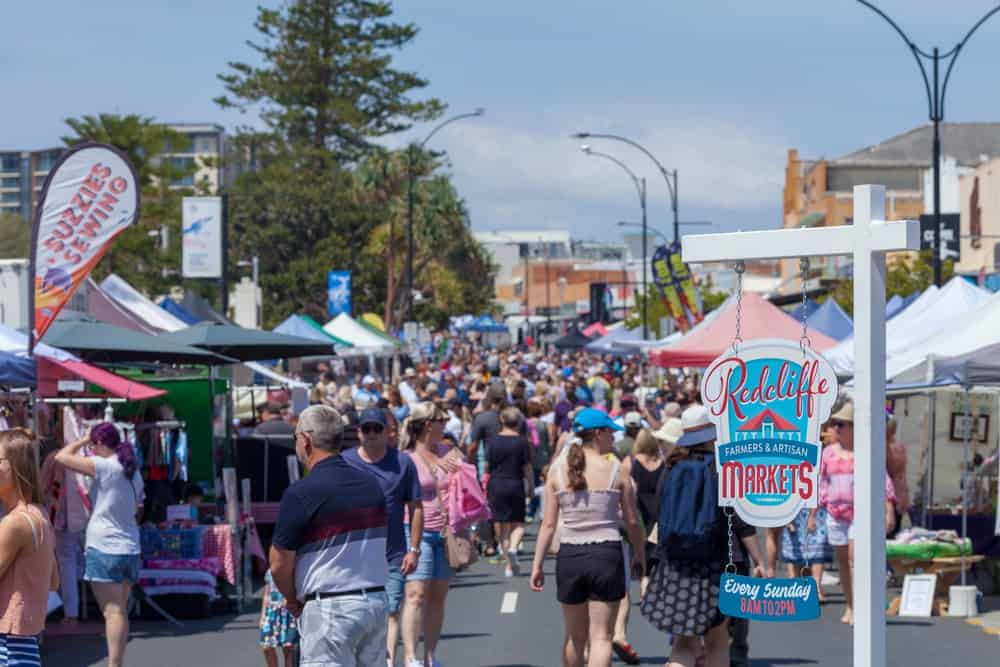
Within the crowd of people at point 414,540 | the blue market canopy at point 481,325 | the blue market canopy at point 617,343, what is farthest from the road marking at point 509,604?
the blue market canopy at point 481,325

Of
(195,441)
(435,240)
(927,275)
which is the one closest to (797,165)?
(435,240)

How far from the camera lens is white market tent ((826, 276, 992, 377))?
18.9 metres

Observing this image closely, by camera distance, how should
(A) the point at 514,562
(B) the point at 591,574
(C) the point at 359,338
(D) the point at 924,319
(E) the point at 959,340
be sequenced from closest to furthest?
(B) the point at 591,574 → (E) the point at 959,340 → (A) the point at 514,562 → (D) the point at 924,319 → (C) the point at 359,338

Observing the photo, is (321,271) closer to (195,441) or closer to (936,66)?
(936,66)

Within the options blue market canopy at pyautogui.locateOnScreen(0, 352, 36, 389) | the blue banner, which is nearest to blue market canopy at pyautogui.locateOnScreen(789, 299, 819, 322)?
blue market canopy at pyautogui.locateOnScreen(0, 352, 36, 389)

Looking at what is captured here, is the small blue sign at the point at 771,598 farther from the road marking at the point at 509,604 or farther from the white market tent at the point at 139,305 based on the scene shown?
the white market tent at the point at 139,305

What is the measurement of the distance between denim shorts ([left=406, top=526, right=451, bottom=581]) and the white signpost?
4271 millimetres

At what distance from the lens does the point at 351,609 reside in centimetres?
688

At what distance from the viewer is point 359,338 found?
121 ft

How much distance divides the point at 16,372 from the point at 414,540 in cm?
344

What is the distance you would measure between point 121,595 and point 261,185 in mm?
60725

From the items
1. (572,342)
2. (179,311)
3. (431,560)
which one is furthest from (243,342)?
(572,342)

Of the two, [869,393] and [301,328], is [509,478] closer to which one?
[869,393]

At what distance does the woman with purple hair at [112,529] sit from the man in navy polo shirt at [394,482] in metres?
1.66
